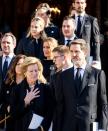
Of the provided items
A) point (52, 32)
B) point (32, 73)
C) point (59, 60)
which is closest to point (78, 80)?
point (59, 60)

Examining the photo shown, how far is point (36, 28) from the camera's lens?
26.2 ft

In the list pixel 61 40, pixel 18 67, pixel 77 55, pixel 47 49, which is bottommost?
pixel 18 67

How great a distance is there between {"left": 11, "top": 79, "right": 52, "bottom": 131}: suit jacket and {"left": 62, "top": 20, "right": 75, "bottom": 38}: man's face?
1550mm

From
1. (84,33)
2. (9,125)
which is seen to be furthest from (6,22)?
(9,125)

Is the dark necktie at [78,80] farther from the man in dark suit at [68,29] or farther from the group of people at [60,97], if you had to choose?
the man in dark suit at [68,29]

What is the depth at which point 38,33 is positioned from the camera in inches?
318

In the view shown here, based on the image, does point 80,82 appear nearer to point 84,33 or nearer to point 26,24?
point 84,33

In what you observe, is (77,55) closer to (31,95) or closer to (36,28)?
(31,95)

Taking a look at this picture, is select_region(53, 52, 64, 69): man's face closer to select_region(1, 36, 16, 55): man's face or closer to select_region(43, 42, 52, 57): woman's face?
select_region(43, 42, 52, 57): woman's face

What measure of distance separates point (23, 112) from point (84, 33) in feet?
7.86

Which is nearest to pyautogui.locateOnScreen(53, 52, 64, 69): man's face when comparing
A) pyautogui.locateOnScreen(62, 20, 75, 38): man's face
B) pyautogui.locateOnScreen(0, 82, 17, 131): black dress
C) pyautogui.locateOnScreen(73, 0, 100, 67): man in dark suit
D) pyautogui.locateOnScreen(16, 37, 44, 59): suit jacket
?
pyautogui.locateOnScreen(0, 82, 17, 131): black dress

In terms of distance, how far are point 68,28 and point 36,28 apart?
0.52 m

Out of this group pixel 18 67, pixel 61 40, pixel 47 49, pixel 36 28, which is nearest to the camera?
pixel 18 67

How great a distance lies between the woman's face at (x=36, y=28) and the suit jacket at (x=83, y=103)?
1.83m
